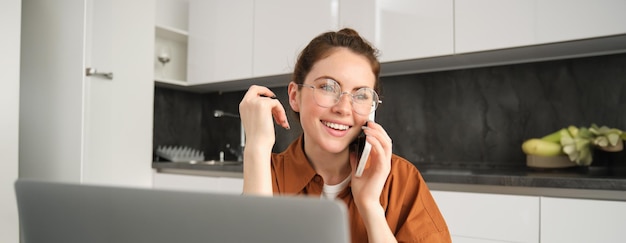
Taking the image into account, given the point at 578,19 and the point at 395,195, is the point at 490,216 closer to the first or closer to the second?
the point at 395,195

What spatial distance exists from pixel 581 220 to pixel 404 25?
1.06 metres

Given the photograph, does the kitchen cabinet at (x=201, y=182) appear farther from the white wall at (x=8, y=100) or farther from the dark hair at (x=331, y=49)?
the dark hair at (x=331, y=49)

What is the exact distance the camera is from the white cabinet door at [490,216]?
1.41 metres

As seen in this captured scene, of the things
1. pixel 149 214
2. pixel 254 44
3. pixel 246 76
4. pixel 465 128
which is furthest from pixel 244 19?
pixel 149 214

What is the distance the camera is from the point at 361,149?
3.07 feet

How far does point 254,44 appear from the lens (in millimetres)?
2463

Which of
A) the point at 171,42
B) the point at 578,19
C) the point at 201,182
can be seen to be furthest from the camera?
the point at 171,42

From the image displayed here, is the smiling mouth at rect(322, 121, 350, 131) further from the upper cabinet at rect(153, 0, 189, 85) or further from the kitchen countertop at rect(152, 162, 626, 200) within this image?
the upper cabinet at rect(153, 0, 189, 85)

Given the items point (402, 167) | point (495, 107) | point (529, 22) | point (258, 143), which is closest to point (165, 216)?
point (258, 143)

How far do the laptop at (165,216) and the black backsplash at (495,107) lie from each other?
1958 mm

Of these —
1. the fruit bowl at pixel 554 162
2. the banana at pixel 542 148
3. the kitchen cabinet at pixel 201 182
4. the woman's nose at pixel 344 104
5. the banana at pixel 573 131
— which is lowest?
the kitchen cabinet at pixel 201 182

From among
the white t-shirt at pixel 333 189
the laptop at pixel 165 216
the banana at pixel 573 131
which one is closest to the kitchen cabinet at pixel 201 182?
the white t-shirt at pixel 333 189

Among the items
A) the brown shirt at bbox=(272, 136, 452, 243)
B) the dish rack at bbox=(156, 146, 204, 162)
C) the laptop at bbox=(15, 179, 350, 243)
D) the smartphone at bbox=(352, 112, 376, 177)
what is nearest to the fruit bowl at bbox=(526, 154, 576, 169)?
the brown shirt at bbox=(272, 136, 452, 243)

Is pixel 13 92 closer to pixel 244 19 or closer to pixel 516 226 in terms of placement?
pixel 244 19
